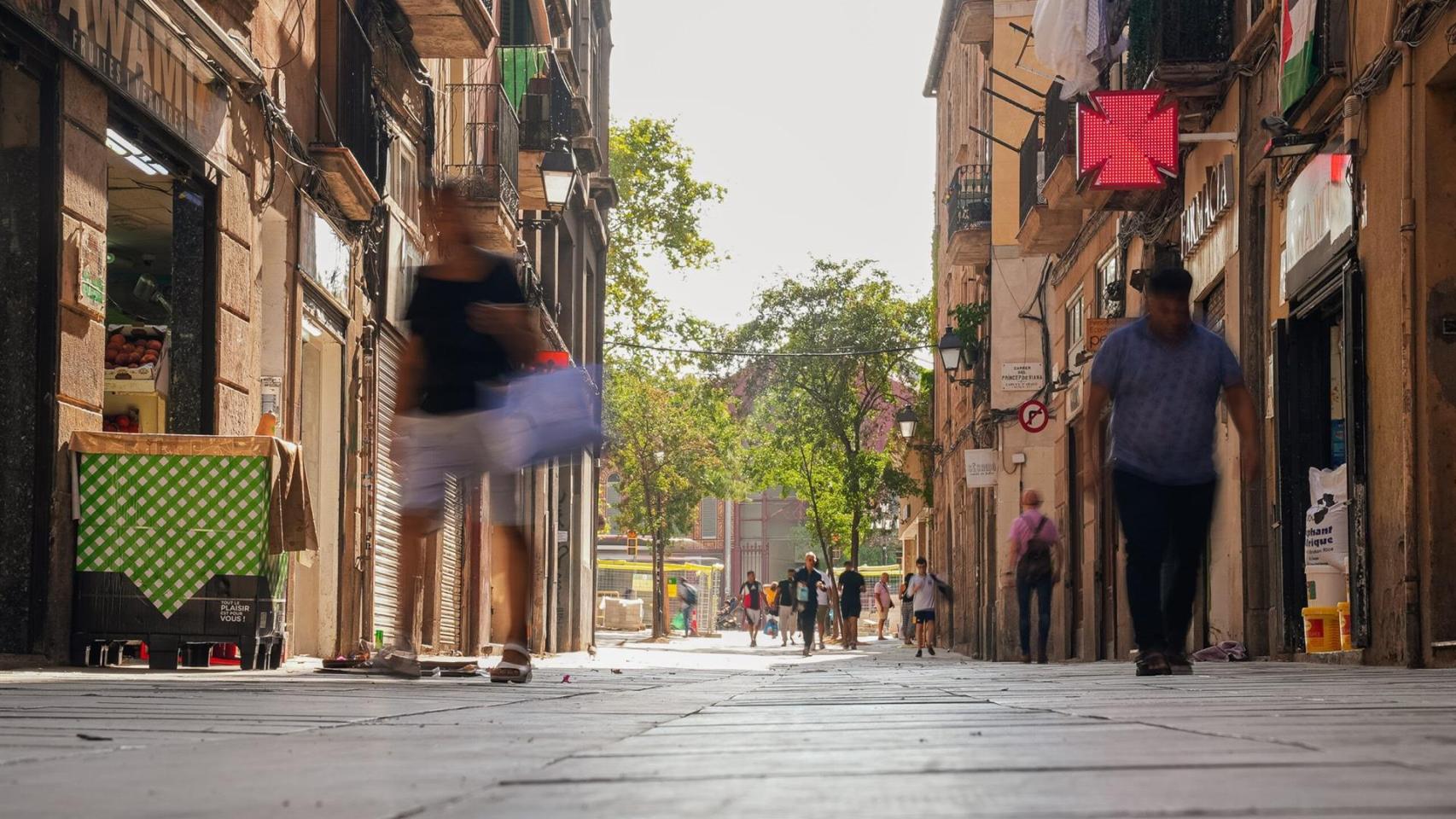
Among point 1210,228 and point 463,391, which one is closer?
point 463,391

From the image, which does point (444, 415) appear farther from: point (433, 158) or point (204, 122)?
point (433, 158)

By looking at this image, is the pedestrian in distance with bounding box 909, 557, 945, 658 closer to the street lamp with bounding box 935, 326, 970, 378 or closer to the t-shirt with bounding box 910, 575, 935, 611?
the t-shirt with bounding box 910, 575, 935, 611

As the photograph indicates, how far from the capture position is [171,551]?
32.9 ft

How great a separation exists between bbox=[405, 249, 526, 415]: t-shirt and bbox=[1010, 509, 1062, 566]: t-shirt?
12.5m

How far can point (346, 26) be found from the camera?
1593cm

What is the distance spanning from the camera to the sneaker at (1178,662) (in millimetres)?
8500

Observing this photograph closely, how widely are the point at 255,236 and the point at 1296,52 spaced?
23.5ft

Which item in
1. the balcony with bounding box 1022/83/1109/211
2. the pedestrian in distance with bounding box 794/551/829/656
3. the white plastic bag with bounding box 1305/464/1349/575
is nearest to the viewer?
the white plastic bag with bounding box 1305/464/1349/575

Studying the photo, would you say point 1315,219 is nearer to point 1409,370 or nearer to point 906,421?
point 1409,370

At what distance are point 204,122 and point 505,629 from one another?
5764 millimetres

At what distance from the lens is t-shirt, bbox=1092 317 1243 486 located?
8.43m

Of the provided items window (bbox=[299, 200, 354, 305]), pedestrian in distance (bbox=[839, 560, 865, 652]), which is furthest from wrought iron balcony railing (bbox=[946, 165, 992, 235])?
window (bbox=[299, 200, 354, 305])

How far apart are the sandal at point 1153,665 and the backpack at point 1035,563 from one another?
38.7 feet

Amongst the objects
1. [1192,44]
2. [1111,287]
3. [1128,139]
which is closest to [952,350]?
[1111,287]
